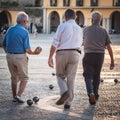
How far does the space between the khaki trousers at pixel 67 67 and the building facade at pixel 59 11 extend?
71.1 metres

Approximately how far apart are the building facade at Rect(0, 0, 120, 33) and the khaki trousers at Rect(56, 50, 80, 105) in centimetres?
7109

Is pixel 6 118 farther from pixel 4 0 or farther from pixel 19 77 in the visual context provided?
pixel 4 0

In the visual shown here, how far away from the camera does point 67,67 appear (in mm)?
10258

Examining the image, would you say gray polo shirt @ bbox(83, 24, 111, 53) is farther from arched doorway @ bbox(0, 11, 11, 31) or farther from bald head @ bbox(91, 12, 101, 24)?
arched doorway @ bbox(0, 11, 11, 31)

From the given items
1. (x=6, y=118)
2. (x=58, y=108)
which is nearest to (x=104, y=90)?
(x=58, y=108)

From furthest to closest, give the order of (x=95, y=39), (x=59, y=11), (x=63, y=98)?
(x=59, y=11)
(x=95, y=39)
(x=63, y=98)

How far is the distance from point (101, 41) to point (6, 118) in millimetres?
3008

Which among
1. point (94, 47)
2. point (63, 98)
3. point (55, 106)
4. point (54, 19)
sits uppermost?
point (94, 47)

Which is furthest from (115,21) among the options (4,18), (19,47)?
(19,47)

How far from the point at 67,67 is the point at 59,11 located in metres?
75.2

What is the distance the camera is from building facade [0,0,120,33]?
271 feet

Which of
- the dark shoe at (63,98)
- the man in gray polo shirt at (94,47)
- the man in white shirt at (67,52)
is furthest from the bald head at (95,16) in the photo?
the dark shoe at (63,98)

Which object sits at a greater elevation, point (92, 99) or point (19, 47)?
point (19, 47)

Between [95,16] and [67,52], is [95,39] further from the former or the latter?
[67,52]
